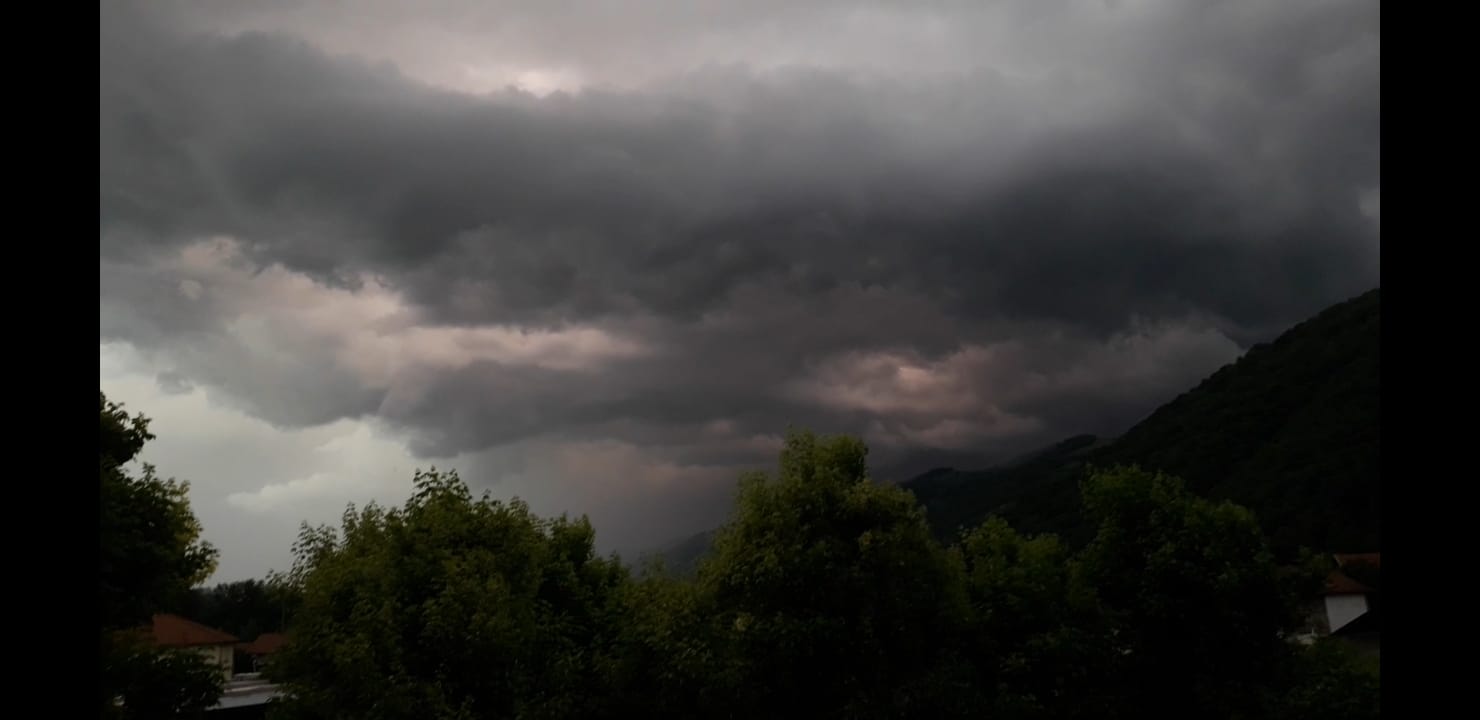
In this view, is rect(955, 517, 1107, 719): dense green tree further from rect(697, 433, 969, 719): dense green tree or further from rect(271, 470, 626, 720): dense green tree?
rect(271, 470, 626, 720): dense green tree

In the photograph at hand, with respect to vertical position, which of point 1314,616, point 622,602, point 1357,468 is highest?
point 1357,468

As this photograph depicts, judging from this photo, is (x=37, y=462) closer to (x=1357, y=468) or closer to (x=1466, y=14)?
(x=1466, y=14)

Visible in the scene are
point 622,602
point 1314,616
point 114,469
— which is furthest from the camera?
point 1314,616

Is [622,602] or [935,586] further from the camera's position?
[622,602]

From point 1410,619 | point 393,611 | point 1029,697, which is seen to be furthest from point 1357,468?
point 1410,619

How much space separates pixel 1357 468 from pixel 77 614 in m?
62.9

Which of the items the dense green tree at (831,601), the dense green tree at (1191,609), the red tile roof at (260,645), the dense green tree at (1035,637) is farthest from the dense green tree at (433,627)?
the red tile roof at (260,645)

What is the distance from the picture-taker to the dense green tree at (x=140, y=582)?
25.8 m

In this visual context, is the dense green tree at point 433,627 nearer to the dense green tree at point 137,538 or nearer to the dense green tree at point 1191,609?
the dense green tree at point 137,538

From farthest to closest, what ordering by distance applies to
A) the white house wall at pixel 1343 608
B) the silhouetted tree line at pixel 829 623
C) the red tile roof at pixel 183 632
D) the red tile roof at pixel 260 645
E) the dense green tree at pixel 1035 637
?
the red tile roof at pixel 260 645 < the red tile roof at pixel 183 632 < the white house wall at pixel 1343 608 < the dense green tree at pixel 1035 637 < the silhouetted tree line at pixel 829 623

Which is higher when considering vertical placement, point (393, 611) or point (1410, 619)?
point (1410, 619)

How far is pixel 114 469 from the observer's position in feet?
90.7

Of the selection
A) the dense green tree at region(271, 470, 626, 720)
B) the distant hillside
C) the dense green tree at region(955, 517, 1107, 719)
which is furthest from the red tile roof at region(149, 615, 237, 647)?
the dense green tree at region(955, 517, 1107, 719)

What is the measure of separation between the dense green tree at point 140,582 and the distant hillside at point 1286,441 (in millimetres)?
30157
